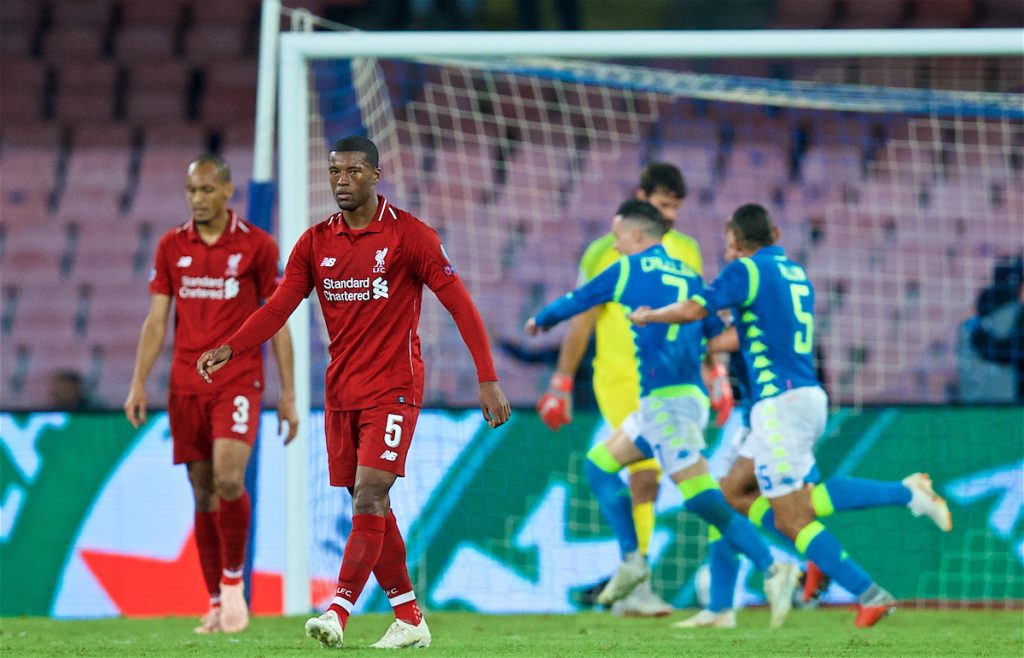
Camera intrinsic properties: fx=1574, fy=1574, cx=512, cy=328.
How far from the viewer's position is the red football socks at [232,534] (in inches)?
270

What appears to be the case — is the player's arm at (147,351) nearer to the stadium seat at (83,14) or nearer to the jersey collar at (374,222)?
the jersey collar at (374,222)

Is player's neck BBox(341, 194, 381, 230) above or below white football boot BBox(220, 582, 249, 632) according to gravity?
above

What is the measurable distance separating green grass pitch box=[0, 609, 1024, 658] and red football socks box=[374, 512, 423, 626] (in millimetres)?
165

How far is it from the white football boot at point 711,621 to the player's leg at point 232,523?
1.96 m

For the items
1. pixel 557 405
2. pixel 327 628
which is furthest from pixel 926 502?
pixel 327 628

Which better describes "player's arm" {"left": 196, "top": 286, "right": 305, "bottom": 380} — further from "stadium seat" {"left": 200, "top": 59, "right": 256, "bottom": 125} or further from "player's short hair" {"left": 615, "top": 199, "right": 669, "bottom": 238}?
"stadium seat" {"left": 200, "top": 59, "right": 256, "bottom": 125}

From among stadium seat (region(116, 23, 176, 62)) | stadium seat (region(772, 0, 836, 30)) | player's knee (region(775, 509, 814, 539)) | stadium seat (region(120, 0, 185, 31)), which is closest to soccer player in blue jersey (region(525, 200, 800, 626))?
player's knee (region(775, 509, 814, 539))

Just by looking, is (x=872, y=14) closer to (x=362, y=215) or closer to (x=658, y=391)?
(x=658, y=391)

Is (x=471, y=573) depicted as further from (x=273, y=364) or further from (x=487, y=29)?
(x=487, y=29)

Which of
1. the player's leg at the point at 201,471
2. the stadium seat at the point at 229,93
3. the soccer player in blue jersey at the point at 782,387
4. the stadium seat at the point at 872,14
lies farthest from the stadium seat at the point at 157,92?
the soccer player in blue jersey at the point at 782,387

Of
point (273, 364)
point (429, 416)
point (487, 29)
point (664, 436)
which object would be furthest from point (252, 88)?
point (664, 436)

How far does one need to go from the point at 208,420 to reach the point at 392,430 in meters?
1.61

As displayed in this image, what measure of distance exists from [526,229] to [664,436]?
5.22 m

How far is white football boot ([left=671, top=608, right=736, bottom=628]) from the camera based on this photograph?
23.4 ft
